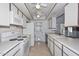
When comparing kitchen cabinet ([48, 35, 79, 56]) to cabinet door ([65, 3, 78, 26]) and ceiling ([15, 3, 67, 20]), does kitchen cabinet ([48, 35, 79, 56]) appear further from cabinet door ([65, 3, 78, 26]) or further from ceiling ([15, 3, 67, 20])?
ceiling ([15, 3, 67, 20])

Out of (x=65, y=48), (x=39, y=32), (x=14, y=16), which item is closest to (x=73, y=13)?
(x=65, y=48)

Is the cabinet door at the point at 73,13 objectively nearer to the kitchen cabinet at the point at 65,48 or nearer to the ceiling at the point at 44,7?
the kitchen cabinet at the point at 65,48

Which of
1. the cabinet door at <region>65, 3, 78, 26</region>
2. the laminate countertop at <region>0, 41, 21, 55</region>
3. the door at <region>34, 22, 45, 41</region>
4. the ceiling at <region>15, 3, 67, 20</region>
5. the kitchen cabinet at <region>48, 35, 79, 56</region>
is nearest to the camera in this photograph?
the laminate countertop at <region>0, 41, 21, 55</region>

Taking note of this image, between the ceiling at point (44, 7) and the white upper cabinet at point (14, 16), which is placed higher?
the ceiling at point (44, 7)

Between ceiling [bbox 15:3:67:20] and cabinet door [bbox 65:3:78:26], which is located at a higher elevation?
ceiling [bbox 15:3:67:20]

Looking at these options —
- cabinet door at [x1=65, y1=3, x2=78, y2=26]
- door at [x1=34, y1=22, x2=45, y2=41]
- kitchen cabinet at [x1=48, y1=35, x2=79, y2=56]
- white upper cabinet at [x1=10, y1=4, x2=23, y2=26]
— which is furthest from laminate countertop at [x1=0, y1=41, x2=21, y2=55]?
door at [x1=34, y1=22, x2=45, y2=41]

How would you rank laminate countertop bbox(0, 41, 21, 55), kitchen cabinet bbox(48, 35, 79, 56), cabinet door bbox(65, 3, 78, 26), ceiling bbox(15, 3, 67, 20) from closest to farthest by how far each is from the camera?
laminate countertop bbox(0, 41, 21, 55)
kitchen cabinet bbox(48, 35, 79, 56)
cabinet door bbox(65, 3, 78, 26)
ceiling bbox(15, 3, 67, 20)

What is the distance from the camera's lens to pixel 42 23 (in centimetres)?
1042

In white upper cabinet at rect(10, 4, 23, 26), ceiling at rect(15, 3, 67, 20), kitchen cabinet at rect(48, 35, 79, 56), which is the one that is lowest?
kitchen cabinet at rect(48, 35, 79, 56)

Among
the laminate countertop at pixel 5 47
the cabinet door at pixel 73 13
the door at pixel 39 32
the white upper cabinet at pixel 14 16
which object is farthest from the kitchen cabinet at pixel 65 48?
the door at pixel 39 32

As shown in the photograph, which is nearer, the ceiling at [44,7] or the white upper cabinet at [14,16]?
the white upper cabinet at [14,16]

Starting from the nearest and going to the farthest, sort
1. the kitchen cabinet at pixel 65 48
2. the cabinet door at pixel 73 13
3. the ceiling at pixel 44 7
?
the kitchen cabinet at pixel 65 48 → the cabinet door at pixel 73 13 → the ceiling at pixel 44 7

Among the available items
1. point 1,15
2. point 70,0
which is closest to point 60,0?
point 70,0

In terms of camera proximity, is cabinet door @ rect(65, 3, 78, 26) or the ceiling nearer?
cabinet door @ rect(65, 3, 78, 26)
